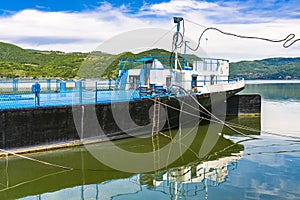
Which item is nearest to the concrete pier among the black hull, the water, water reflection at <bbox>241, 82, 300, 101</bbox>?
the black hull

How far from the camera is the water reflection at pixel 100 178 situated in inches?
344

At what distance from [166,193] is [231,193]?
66.6 inches

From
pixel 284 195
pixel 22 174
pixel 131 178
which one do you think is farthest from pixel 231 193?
pixel 22 174

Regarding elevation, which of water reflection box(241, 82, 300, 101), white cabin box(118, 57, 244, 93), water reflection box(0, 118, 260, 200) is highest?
white cabin box(118, 57, 244, 93)

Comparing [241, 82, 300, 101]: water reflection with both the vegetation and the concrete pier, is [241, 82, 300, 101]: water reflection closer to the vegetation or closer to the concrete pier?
the vegetation

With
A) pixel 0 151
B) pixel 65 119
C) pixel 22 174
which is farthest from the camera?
pixel 65 119

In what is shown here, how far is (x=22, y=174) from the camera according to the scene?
9.83 m

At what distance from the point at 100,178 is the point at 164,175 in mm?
1995

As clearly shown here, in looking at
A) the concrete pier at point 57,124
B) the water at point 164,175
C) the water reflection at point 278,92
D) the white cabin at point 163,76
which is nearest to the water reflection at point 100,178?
the water at point 164,175

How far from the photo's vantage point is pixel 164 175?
410 inches

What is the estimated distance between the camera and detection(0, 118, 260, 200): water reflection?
28.7ft

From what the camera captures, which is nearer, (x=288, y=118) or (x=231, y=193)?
(x=231, y=193)

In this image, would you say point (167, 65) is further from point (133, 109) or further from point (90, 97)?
point (90, 97)

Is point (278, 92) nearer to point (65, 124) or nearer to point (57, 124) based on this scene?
point (65, 124)
